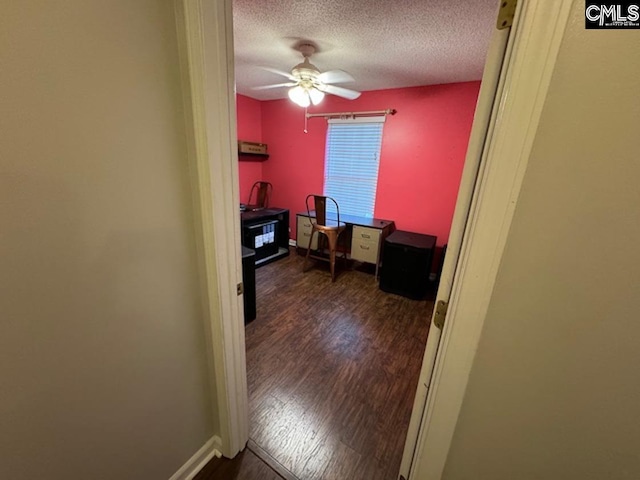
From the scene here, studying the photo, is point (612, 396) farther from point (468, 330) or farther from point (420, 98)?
point (420, 98)

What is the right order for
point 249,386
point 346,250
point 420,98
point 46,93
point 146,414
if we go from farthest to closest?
point 346,250 < point 420,98 < point 249,386 < point 146,414 < point 46,93

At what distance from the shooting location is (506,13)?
537mm

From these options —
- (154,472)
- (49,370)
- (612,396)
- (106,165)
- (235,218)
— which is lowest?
(154,472)

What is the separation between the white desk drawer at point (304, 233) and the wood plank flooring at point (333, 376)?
959mm

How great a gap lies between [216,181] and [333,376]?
159 cm

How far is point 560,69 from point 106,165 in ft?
3.67

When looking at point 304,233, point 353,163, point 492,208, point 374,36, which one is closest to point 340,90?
point 374,36

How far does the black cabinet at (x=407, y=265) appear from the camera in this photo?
280 cm

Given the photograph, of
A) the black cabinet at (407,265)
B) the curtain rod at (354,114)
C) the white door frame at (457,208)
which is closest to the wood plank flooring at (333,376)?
the black cabinet at (407,265)

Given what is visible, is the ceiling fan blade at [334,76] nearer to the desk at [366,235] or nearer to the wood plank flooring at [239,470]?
the desk at [366,235]

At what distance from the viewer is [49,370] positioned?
2.25ft

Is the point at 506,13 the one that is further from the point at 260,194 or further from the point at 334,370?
the point at 260,194

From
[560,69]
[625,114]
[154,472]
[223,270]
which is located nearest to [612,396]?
[625,114]

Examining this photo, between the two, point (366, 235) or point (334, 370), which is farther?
point (366, 235)
